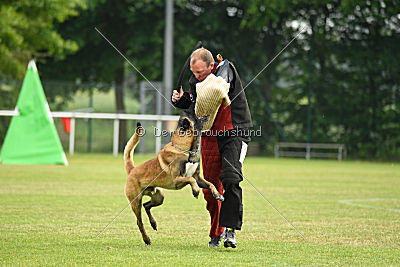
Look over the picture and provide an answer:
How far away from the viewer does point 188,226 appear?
8.28 meters

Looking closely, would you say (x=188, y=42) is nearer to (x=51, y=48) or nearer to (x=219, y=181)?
(x=51, y=48)

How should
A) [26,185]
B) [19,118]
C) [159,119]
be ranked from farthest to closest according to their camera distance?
[159,119] → [19,118] → [26,185]

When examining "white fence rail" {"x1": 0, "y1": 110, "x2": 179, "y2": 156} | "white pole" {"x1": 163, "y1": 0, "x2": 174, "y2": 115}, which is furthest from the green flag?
"white pole" {"x1": 163, "y1": 0, "x2": 174, "y2": 115}

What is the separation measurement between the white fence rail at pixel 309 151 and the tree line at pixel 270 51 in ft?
1.21

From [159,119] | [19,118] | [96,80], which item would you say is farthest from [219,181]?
[96,80]

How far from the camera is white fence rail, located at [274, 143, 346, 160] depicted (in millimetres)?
27672

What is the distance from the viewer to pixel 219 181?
22.3 ft

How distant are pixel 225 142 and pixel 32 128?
12.0 metres

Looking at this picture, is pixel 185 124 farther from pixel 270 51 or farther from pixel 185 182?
pixel 270 51

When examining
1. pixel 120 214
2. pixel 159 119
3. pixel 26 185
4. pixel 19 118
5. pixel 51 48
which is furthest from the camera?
pixel 51 48

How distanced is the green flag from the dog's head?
11629mm

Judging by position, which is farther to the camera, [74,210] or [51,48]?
[51,48]

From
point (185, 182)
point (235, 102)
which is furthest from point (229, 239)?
point (235, 102)

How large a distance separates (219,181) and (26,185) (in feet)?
23.7
